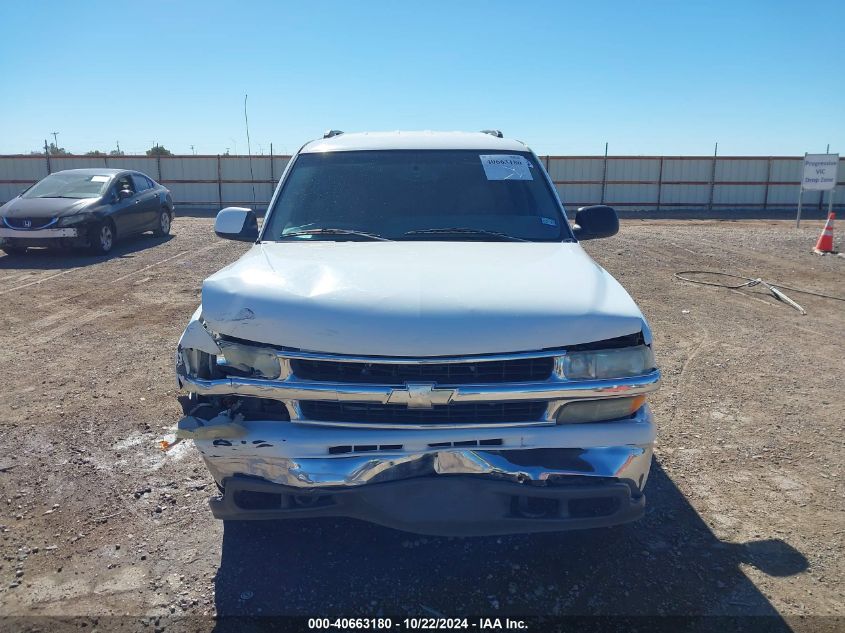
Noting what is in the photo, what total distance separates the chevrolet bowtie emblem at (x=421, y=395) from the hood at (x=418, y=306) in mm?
131

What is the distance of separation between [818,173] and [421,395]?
64.2 ft

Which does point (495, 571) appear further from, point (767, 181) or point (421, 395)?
point (767, 181)

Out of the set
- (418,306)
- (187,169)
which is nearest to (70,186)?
(418,306)

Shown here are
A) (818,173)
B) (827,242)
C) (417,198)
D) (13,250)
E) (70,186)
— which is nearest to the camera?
(417,198)

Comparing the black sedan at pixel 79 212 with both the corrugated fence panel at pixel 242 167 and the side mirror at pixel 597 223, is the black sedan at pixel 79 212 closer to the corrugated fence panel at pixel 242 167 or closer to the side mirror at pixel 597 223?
the side mirror at pixel 597 223

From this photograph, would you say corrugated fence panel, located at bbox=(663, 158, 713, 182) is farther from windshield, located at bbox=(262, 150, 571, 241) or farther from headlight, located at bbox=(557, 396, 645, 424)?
headlight, located at bbox=(557, 396, 645, 424)

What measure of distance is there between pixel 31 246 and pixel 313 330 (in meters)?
10.9

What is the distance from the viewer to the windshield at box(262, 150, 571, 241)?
3.92 meters

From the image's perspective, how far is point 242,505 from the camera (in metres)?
2.76

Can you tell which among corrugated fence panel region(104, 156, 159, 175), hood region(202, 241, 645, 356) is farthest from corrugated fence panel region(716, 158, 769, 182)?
hood region(202, 241, 645, 356)

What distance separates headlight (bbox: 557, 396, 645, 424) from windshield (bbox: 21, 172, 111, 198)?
39.0ft

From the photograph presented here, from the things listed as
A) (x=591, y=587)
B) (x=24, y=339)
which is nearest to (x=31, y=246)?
(x=24, y=339)

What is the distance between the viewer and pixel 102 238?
1202cm

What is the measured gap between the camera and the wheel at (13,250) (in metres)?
11.6
